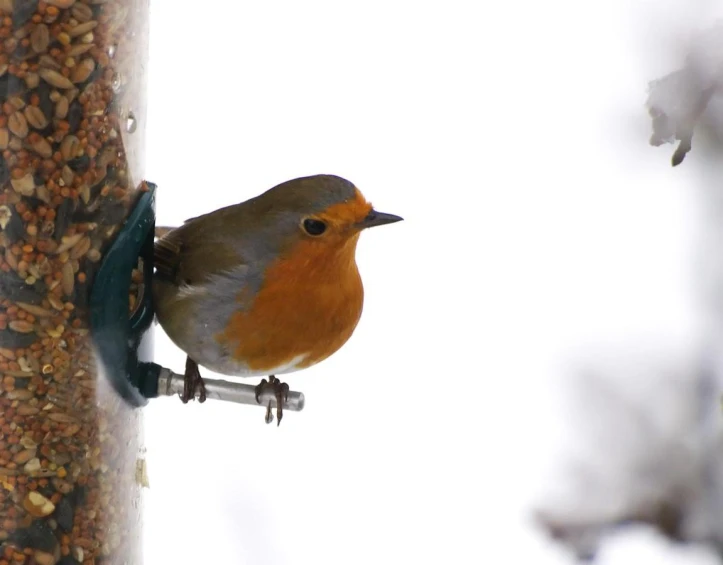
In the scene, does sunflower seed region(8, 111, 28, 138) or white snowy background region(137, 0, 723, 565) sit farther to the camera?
white snowy background region(137, 0, 723, 565)

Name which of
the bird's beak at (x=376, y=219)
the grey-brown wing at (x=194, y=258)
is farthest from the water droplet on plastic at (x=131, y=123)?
the bird's beak at (x=376, y=219)

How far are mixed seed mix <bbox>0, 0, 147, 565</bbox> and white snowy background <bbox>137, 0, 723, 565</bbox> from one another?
1.15 m

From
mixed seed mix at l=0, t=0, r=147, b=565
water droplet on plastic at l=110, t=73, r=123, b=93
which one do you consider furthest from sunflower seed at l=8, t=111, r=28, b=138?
water droplet on plastic at l=110, t=73, r=123, b=93

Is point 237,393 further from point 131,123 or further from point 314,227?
point 131,123

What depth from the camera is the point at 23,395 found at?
1839 millimetres

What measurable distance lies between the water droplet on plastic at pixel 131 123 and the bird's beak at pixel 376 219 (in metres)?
0.48

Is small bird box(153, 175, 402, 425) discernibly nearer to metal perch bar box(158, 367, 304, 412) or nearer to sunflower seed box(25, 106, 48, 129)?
metal perch bar box(158, 367, 304, 412)

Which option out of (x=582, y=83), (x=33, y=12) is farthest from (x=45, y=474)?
(x=582, y=83)

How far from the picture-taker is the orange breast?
2.06 meters

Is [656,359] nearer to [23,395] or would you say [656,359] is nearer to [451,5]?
[23,395]

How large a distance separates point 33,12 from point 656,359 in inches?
52.4

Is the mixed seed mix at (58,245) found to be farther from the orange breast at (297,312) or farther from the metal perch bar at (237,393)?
the orange breast at (297,312)

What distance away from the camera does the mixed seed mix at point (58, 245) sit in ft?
5.86

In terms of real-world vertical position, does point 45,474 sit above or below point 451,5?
below
